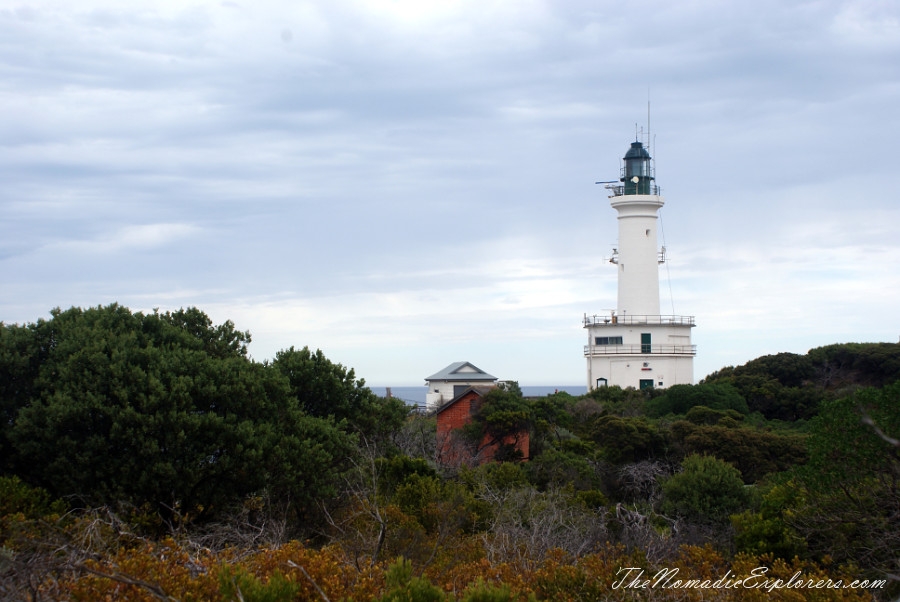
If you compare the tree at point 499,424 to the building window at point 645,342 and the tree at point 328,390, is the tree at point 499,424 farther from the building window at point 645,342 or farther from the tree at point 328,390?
the building window at point 645,342

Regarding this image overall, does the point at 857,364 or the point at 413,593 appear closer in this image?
the point at 413,593

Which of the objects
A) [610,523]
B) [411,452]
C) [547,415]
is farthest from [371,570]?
[547,415]

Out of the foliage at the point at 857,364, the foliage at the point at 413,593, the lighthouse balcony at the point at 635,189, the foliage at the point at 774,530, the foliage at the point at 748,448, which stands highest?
the lighthouse balcony at the point at 635,189

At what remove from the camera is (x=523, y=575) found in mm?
9492

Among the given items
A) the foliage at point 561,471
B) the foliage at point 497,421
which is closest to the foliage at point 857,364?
the foliage at point 497,421

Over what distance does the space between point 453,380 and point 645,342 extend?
9.45 m

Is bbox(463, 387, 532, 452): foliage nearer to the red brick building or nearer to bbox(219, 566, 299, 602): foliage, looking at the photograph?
the red brick building

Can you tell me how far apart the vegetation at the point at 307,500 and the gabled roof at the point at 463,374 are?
2395 centimetres

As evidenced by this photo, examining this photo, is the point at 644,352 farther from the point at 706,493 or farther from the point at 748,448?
the point at 706,493

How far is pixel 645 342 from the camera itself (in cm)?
4356

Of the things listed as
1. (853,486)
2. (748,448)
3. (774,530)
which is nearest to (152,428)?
(774,530)

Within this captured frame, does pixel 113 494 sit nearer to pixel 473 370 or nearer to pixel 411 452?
pixel 411 452

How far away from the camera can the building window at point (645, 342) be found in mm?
43469

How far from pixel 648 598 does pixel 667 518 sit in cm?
882
